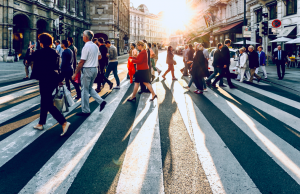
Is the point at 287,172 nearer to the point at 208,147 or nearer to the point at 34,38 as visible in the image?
the point at 208,147

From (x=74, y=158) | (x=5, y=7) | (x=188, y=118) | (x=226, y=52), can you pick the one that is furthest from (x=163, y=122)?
(x=5, y=7)

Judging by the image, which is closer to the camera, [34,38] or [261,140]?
[261,140]

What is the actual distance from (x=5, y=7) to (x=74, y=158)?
22614 mm

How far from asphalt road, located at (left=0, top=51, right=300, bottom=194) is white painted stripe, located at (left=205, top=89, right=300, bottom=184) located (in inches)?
0.5

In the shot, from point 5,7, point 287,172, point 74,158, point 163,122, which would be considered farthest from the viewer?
point 5,7

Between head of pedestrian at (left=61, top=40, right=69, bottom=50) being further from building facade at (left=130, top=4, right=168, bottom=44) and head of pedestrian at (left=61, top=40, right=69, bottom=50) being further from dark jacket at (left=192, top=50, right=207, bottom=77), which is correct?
building facade at (left=130, top=4, right=168, bottom=44)

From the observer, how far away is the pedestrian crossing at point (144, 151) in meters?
A: 2.91

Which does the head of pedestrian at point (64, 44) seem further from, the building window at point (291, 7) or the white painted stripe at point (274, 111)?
the building window at point (291, 7)

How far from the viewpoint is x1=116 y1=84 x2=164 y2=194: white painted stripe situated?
2852mm

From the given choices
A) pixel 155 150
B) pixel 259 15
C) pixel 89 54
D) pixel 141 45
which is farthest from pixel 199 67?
pixel 259 15

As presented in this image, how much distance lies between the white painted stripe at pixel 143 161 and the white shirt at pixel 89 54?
156 cm

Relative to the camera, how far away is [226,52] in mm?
9711

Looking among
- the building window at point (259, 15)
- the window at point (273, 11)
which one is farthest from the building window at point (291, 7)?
the building window at point (259, 15)

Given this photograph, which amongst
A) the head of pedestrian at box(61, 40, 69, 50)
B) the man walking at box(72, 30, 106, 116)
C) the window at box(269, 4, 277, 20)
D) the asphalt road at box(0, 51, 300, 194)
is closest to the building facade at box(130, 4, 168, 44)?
the window at box(269, 4, 277, 20)
